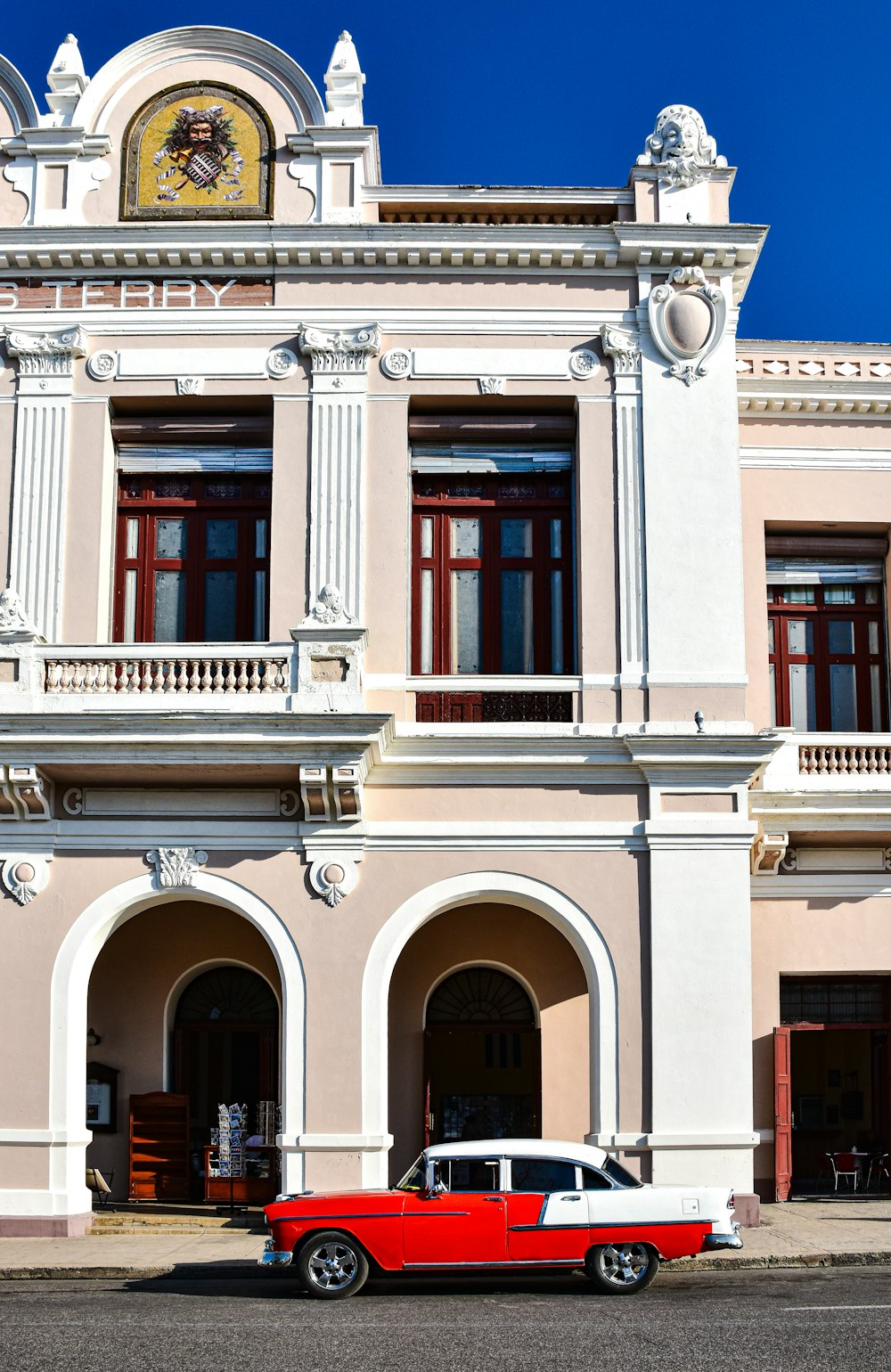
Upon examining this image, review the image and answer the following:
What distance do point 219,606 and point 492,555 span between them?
358cm

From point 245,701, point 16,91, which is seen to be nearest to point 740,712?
point 245,701

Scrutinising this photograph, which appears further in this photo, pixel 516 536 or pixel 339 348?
pixel 516 536

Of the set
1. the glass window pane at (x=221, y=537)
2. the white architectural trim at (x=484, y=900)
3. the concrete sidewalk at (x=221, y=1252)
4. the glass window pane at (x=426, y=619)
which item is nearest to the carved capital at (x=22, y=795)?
the glass window pane at (x=221, y=537)

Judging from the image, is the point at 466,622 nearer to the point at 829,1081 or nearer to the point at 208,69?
the point at 208,69

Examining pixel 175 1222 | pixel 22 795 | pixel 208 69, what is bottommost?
pixel 175 1222

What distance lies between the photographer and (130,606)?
811 inches

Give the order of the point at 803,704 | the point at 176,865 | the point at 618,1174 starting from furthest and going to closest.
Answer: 1. the point at 803,704
2. the point at 176,865
3. the point at 618,1174

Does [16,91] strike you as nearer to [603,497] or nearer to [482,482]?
[482,482]

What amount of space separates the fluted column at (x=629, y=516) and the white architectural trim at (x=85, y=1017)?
5096 mm

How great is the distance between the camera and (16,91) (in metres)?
20.9

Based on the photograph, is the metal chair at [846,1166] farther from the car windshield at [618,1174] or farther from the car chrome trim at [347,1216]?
the car chrome trim at [347,1216]

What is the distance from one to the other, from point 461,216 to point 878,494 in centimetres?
702

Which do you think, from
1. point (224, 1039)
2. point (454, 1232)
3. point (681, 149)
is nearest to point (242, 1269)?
point (454, 1232)

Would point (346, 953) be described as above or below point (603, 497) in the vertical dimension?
below
